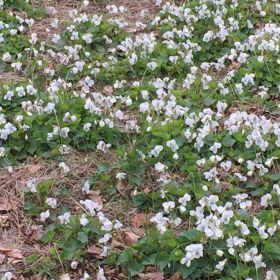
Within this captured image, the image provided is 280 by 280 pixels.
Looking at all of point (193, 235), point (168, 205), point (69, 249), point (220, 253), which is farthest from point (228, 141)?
point (69, 249)

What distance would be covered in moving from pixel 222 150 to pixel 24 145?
1.35 meters

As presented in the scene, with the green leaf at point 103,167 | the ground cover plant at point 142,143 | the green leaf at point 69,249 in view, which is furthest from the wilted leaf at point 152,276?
the green leaf at point 103,167

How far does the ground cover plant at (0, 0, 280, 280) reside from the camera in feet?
11.4

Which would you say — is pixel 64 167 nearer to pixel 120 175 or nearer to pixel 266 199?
pixel 120 175

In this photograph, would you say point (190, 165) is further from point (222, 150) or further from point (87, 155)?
point (87, 155)

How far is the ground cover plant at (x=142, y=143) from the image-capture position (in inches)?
137

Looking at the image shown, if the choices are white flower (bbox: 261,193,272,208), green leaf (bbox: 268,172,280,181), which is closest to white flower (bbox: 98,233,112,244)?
white flower (bbox: 261,193,272,208)

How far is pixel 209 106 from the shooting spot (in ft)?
15.5

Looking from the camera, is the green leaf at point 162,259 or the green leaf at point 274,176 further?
the green leaf at point 274,176

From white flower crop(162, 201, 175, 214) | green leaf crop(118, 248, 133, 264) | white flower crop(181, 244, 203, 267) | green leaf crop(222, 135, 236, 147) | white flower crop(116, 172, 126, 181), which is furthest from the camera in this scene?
green leaf crop(222, 135, 236, 147)

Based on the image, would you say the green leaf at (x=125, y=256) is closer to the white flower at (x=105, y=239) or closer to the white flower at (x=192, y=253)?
the white flower at (x=105, y=239)

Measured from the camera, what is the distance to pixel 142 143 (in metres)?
4.32

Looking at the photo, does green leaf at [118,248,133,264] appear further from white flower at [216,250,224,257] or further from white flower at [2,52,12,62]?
white flower at [2,52,12,62]

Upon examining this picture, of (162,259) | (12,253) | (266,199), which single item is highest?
(266,199)
